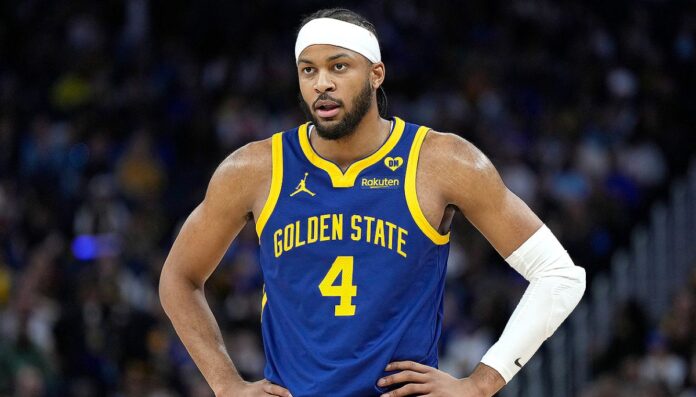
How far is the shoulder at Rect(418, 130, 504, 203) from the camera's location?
475cm

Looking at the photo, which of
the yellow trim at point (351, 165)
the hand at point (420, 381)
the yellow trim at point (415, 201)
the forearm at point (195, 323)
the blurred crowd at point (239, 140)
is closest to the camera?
the hand at point (420, 381)

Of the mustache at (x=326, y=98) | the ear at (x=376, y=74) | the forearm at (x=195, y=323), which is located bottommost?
the forearm at (x=195, y=323)

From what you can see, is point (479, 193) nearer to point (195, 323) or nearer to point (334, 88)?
point (334, 88)

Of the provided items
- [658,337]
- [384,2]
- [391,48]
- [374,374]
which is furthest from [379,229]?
[384,2]

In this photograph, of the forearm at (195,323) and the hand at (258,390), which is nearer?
the hand at (258,390)

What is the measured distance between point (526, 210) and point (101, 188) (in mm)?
10327

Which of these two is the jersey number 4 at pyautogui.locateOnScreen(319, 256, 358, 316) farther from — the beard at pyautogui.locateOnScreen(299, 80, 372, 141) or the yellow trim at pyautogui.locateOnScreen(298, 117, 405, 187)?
the beard at pyautogui.locateOnScreen(299, 80, 372, 141)

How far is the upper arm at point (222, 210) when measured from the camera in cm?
492

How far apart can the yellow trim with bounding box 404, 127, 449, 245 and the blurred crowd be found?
6.21 metres

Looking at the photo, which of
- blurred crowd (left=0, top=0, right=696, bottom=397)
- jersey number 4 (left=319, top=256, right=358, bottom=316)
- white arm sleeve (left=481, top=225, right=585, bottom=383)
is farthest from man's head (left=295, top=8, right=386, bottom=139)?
blurred crowd (left=0, top=0, right=696, bottom=397)

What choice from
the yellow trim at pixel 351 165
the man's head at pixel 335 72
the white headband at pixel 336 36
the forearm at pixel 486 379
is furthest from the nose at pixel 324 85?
the forearm at pixel 486 379

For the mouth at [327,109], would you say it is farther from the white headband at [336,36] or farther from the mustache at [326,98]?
the white headband at [336,36]

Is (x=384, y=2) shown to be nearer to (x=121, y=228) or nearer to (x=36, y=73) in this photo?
(x=36, y=73)

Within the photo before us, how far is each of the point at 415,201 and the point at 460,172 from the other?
20 centimetres
